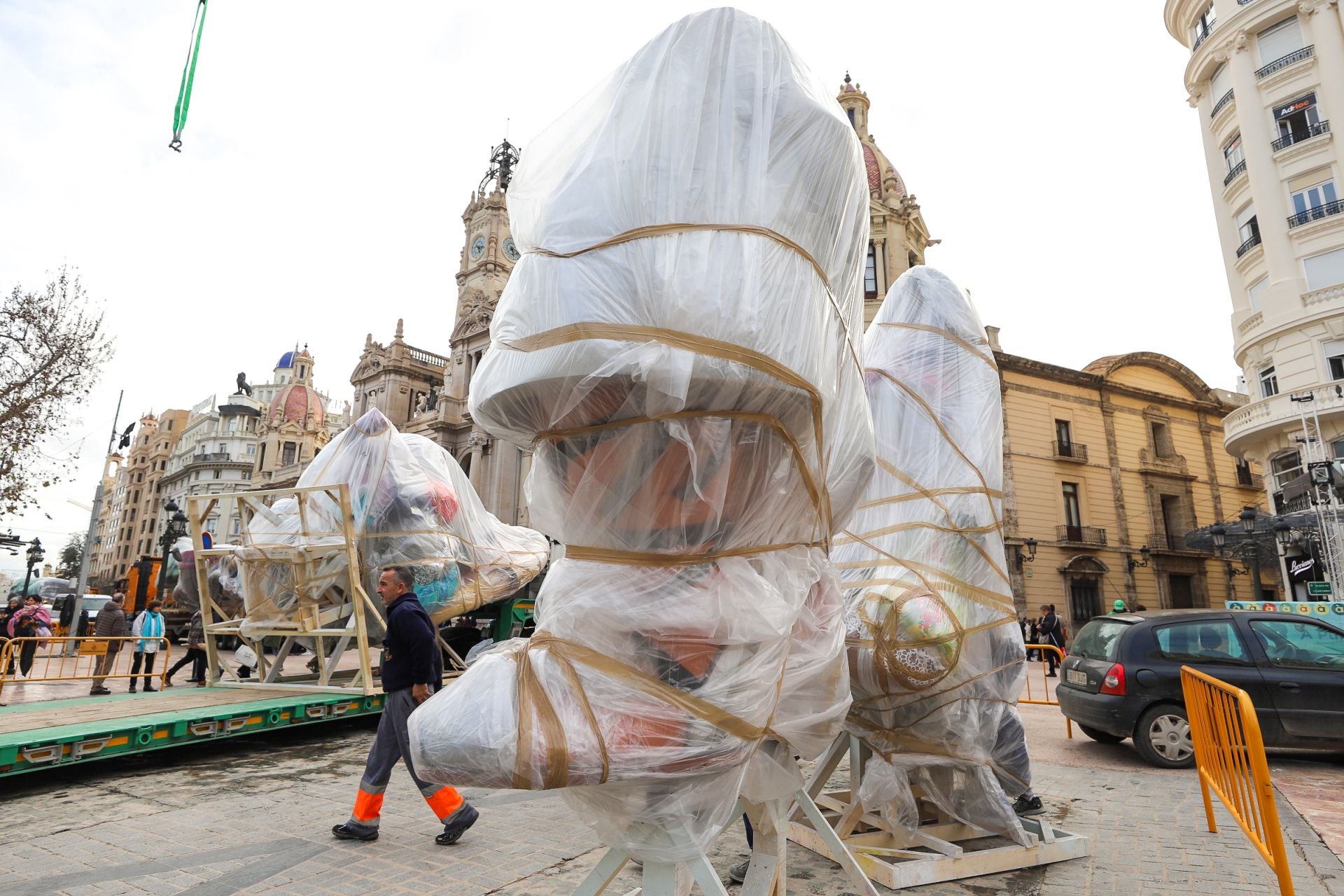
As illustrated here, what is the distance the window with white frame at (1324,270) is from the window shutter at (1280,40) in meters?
6.61

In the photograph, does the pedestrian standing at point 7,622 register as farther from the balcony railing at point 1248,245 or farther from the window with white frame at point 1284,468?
the balcony railing at point 1248,245

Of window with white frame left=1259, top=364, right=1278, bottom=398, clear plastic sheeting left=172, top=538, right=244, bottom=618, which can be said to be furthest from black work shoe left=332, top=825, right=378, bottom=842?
window with white frame left=1259, top=364, right=1278, bottom=398

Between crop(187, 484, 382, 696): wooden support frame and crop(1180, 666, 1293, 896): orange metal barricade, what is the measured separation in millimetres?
7436

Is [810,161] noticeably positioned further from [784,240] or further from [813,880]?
[813,880]

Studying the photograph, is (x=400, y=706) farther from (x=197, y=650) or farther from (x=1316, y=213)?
(x=1316, y=213)

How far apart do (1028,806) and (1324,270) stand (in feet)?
78.1

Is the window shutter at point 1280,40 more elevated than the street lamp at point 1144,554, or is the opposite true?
the window shutter at point 1280,40

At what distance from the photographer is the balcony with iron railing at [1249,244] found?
22922 mm

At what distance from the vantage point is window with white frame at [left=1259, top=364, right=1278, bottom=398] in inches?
862

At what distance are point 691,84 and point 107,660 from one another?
1455 cm

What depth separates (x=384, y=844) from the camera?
4.56m

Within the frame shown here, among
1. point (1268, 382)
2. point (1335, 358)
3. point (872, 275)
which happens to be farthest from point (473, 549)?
point (1268, 382)

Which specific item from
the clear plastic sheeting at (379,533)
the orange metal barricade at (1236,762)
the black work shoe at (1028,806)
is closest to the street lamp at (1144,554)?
the orange metal barricade at (1236,762)

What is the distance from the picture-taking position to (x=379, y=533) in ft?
29.0
